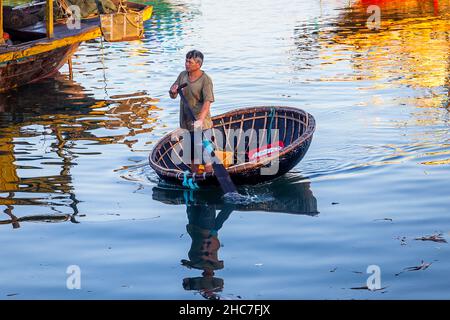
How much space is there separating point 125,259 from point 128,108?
403 inches

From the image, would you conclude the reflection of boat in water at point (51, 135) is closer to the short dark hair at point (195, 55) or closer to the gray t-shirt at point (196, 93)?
the gray t-shirt at point (196, 93)

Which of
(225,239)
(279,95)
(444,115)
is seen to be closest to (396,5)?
(279,95)

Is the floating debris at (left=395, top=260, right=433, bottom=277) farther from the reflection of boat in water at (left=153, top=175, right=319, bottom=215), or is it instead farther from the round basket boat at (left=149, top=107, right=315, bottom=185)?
the round basket boat at (left=149, top=107, right=315, bottom=185)

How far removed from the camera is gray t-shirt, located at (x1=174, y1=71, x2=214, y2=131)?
39.3ft

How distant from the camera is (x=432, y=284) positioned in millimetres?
8750

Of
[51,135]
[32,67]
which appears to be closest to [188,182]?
[51,135]

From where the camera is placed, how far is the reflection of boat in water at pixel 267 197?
11.8 metres

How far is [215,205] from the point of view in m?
12.0

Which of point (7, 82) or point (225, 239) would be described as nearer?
point (225, 239)

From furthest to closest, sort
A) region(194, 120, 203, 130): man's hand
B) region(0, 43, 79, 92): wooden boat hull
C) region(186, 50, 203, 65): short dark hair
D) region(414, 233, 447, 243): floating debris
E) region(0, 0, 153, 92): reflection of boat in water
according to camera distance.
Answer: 1. region(0, 43, 79, 92): wooden boat hull
2. region(0, 0, 153, 92): reflection of boat in water
3. region(194, 120, 203, 130): man's hand
4. region(186, 50, 203, 65): short dark hair
5. region(414, 233, 447, 243): floating debris

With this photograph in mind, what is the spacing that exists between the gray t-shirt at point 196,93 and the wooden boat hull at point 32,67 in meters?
9.14

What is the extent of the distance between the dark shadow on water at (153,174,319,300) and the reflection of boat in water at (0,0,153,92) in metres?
8.44

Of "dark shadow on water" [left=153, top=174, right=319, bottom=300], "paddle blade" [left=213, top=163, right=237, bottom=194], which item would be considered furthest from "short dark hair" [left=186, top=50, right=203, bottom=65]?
"dark shadow on water" [left=153, top=174, right=319, bottom=300]
